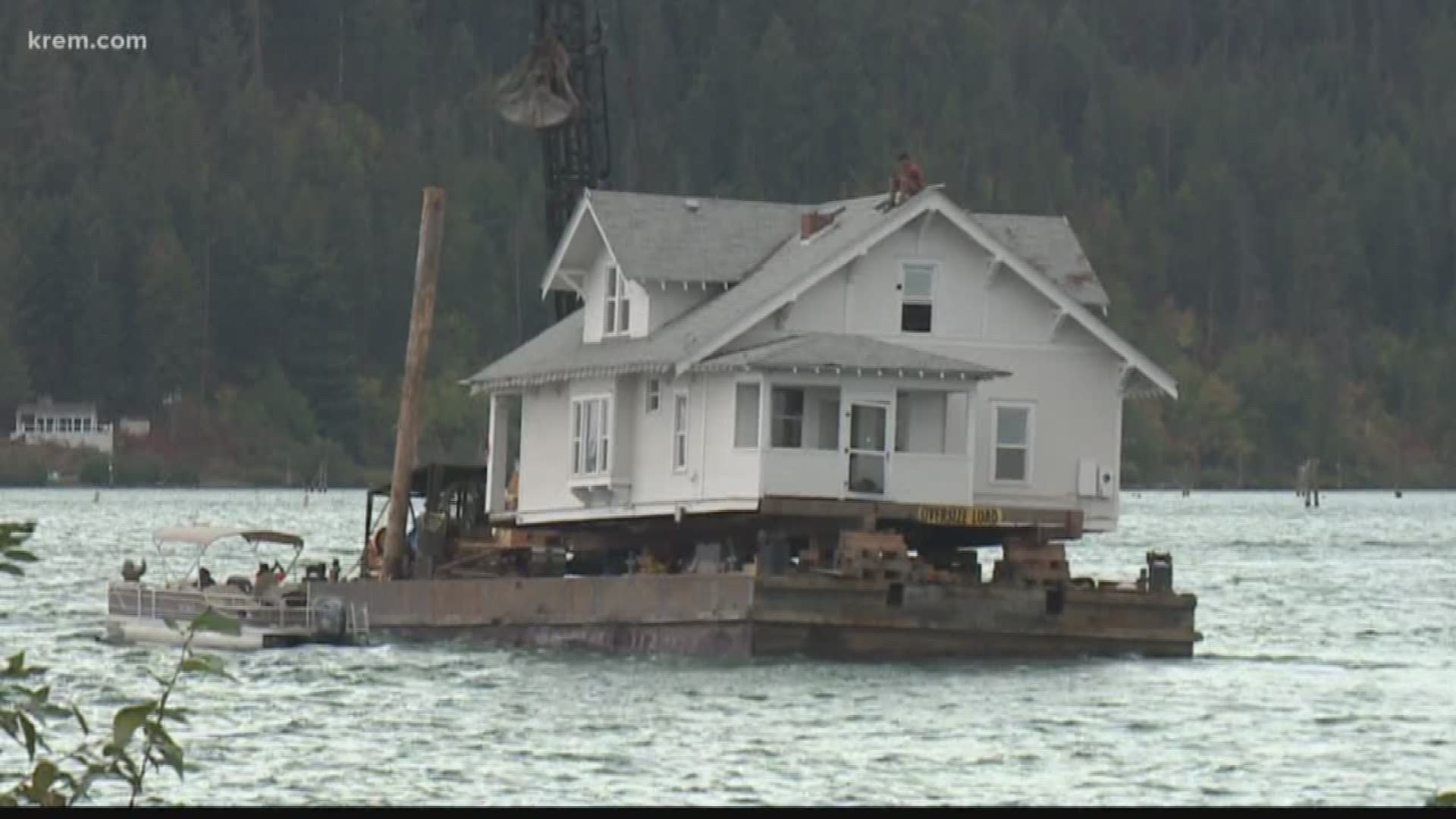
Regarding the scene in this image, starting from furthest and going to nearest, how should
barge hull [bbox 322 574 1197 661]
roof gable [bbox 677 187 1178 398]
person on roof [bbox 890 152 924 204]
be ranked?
person on roof [bbox 890 152 924 204] → roof gable [bbox 677 187 1178 398] → barge hull [bbox 322 574 1197 661]

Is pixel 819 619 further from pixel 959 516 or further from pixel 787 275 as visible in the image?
pixel 787 275

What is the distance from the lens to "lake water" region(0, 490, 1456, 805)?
38.2 metres

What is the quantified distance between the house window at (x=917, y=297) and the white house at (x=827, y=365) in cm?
3

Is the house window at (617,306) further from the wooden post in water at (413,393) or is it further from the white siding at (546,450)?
the wooden post in water at (413,393)

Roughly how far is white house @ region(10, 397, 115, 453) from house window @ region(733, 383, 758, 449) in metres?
142

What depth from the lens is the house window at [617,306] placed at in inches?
2306

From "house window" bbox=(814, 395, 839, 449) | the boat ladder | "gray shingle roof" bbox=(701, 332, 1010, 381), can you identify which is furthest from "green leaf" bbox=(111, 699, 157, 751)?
the boat ladder

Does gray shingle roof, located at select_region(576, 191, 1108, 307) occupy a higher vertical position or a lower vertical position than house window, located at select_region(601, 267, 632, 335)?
higher

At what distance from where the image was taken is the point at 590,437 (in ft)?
191

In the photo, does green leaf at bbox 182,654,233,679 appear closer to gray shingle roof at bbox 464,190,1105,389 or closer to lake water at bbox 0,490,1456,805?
lake water at bbox 0,490,1456,805

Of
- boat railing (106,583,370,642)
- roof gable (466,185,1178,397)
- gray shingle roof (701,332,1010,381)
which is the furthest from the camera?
boat railing (106,583,370,642)

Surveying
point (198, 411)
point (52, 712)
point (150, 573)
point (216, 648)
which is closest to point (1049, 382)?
point (216, 648)

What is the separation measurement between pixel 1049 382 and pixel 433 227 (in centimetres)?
1143

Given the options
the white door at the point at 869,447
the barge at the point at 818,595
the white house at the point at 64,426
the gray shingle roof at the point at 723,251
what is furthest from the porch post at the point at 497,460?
the white house at the point at 64,426
